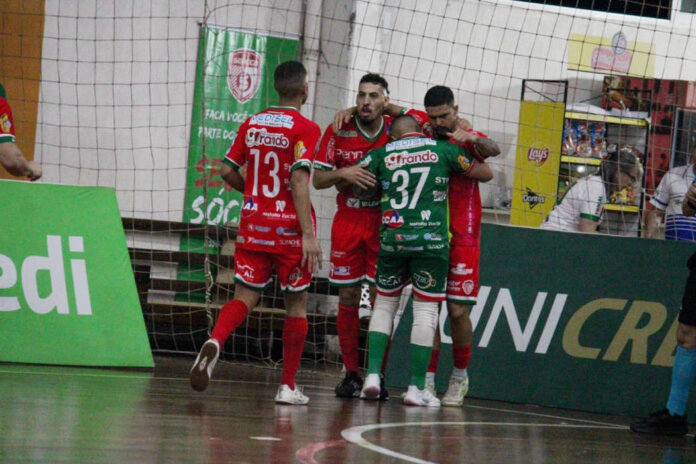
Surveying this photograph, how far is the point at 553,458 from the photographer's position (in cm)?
421

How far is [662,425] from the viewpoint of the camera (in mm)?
5453

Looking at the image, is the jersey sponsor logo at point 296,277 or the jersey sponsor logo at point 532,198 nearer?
the jersey sponsor logo at point 296,277

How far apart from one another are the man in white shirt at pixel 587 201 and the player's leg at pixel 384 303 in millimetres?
1890

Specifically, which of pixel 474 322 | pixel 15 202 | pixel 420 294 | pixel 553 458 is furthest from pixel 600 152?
pixel 553 458

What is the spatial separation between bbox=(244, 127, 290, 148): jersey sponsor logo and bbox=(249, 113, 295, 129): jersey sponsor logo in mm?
42

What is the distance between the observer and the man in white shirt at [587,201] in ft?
25.9

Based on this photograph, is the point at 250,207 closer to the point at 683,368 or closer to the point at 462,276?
the point at 462,276

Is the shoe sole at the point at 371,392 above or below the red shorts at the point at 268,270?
below

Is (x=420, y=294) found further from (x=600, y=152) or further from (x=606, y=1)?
(x=606, y=1)

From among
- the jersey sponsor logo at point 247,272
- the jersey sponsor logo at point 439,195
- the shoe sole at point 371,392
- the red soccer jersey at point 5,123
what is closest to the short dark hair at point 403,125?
the jersey sponsor logo at point 439,195

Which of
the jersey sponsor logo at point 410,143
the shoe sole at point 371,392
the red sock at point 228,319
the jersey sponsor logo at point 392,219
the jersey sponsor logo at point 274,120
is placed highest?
the jersey sponsor logo at point 274,120

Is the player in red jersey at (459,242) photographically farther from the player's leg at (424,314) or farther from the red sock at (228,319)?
the red sock at (228,319)

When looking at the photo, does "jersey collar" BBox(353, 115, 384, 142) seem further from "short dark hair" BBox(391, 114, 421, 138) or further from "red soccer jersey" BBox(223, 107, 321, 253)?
"red soccer jersey" BBox(223, 107, 321, 253)

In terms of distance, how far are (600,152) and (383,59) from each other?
2563 mm
